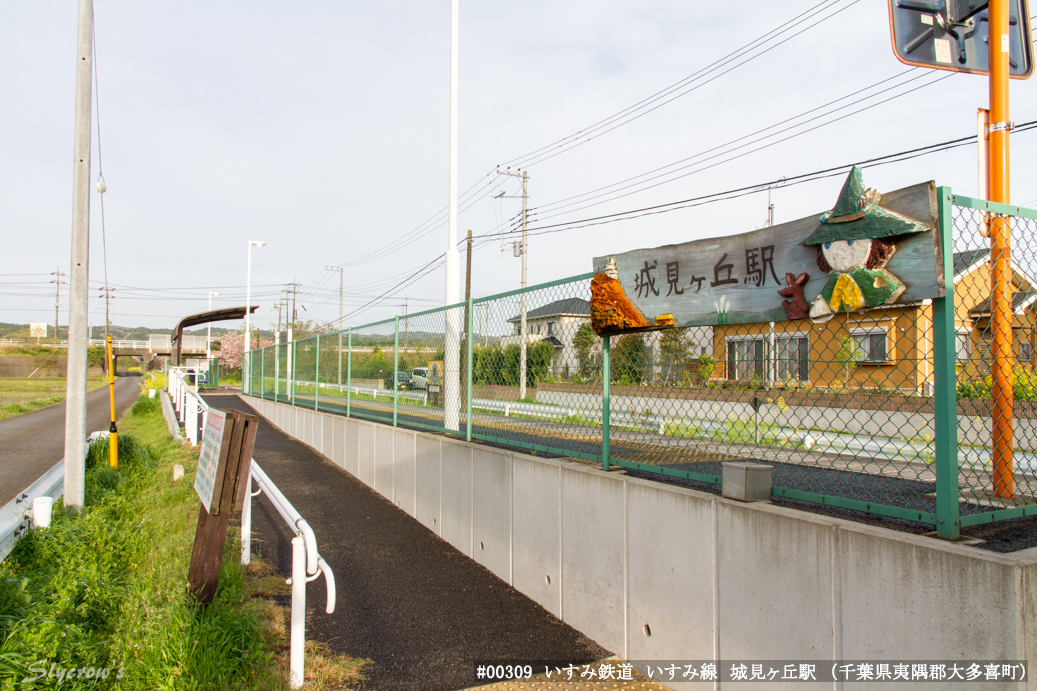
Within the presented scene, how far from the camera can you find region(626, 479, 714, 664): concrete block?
3184 mm

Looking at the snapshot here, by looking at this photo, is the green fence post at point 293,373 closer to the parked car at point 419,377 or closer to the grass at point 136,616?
the parked car at point 419,377

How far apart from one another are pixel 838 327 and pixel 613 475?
5.45 feet

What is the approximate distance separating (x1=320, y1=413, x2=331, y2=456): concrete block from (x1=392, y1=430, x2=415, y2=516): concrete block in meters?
3.29

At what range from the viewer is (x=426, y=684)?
345 cm

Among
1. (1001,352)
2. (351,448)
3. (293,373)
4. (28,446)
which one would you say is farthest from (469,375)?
(28,446)

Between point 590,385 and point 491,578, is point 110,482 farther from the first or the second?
point 590,385

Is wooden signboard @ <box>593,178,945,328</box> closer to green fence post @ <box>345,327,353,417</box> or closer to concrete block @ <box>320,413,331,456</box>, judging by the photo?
green fence post @ <box>345,327,353,417</box>

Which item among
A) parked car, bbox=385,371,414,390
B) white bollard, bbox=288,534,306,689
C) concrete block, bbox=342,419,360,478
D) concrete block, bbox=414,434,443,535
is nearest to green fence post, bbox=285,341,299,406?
concrete block, bbox=342,419,360,478

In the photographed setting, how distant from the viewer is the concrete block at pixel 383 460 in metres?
7.98

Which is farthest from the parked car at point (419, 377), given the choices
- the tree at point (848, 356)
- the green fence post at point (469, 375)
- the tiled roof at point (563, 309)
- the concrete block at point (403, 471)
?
the tree at point (848, 356)

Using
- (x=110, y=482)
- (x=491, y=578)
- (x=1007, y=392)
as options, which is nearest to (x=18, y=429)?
(x=110, y=482)

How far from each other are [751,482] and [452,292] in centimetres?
629

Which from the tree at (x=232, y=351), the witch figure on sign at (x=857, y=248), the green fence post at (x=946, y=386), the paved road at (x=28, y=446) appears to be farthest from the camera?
the tree at (x=232, y=351)

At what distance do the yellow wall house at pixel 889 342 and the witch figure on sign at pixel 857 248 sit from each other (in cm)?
9
